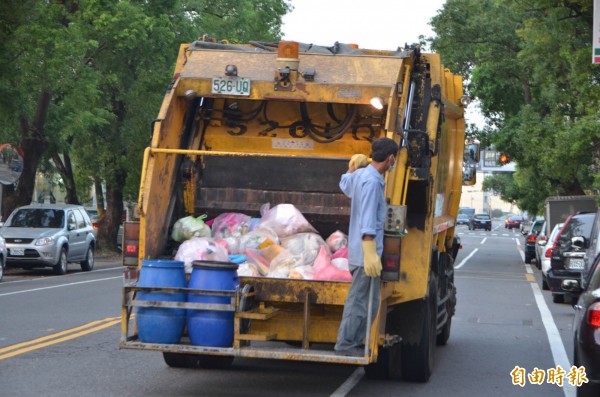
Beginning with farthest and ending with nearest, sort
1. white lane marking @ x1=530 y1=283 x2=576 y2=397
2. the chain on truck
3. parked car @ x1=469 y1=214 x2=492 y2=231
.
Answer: parked car @ x1=469 y1=214 x2=492 y2=231, white lane marking @ x1=530 y1=283 x2=576 y2=397, the chain on truck

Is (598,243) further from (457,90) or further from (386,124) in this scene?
(386,124)

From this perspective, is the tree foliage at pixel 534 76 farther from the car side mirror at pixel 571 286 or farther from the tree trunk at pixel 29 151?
the car side mirror at pixel 571 286

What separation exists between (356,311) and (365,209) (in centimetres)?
76

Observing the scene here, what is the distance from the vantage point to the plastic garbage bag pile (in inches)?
353

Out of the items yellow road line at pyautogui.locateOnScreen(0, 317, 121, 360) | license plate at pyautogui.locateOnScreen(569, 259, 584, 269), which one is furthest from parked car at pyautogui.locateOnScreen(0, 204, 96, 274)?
license plate at pyautogui.locateOnScreen(569, 259, 584, 269)

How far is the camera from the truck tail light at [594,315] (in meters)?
7.78

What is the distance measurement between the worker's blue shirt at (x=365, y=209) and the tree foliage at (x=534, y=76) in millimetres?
19042

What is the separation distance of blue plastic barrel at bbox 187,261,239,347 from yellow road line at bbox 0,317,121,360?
330 cm

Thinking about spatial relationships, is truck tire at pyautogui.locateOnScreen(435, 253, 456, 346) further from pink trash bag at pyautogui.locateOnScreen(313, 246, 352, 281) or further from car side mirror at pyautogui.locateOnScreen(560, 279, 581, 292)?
pink trash bag at pyautogui.locateOnScreen(313, 246, 352, 281)

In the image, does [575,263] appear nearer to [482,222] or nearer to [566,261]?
[566,261]

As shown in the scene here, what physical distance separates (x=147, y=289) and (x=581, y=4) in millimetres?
20813

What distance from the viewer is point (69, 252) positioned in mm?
26984

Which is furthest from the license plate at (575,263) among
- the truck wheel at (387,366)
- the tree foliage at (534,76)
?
the truck wheel at (387,366)

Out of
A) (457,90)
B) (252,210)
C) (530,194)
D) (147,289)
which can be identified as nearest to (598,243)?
(457,90)
